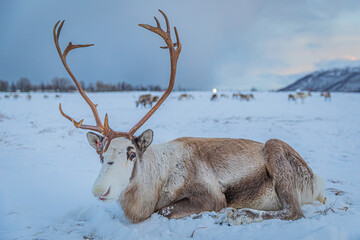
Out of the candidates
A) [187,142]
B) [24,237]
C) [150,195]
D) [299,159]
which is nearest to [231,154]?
[187,142]

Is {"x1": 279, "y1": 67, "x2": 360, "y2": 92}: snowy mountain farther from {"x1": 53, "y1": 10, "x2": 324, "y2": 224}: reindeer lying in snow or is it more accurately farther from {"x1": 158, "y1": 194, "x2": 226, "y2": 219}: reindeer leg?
{"x1": 158, "y1": 194, "x2": 226, "y2": 219}: reindeer leg

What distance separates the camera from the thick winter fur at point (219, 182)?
313cm

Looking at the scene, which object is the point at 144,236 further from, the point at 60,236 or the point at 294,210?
the point at 294,210

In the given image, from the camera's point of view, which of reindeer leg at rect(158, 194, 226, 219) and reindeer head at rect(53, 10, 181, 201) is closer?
reindeer head at rect(53, 10, 181, 201)

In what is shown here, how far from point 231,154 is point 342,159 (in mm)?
3924

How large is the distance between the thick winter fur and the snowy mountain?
13279 cm

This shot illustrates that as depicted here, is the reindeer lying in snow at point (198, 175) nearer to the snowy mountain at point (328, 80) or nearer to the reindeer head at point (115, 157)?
the reindeer head at point (115, 157)

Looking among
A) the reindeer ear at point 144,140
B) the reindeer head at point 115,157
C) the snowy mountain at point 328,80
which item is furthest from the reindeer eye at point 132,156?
the snowy mountain at point 328,80

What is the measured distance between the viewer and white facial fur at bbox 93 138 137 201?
Result: 268 centimetres

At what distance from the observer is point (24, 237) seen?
8.58ft

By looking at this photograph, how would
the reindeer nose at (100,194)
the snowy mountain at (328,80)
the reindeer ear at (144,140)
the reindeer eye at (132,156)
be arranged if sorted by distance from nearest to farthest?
the reindeer nose at (100,194) → the reindeer eye at (132,156) → the reindeer ear at (144,140) → the snowy mountain at (328,80)

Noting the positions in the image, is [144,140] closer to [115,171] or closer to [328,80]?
[115,171]

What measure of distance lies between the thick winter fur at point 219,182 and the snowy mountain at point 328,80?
133m

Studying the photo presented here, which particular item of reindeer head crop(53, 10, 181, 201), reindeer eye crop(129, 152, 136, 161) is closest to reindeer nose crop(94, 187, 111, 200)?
reindeer head crop(53, 10, 181, 201)
